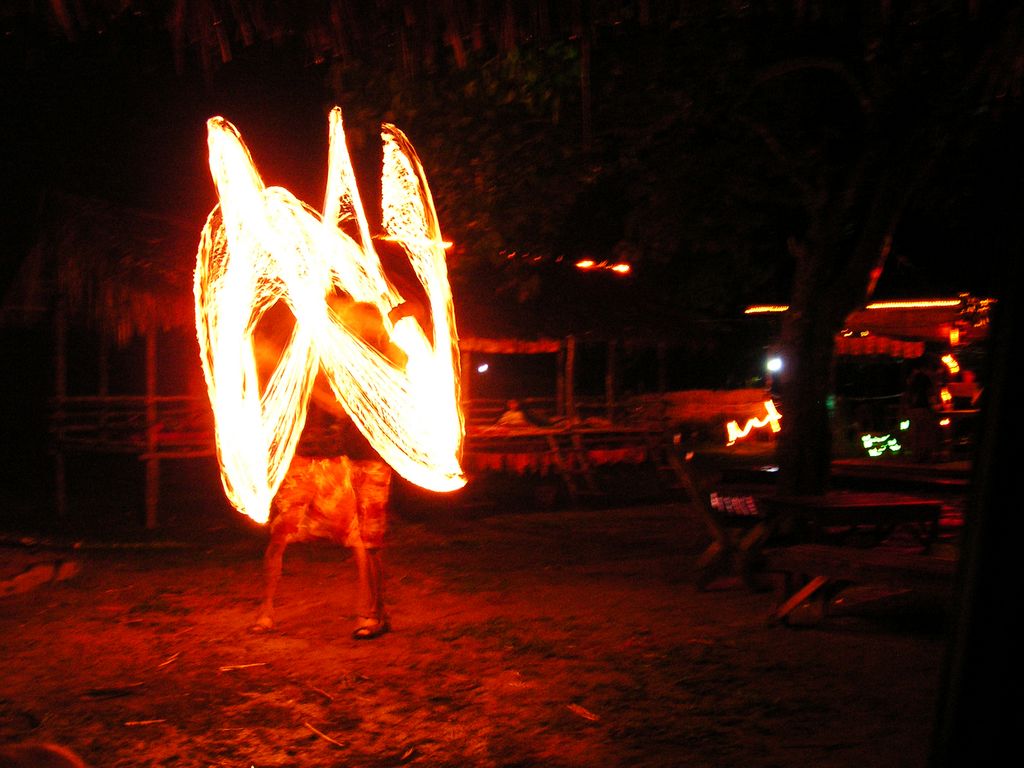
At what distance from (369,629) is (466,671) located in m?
1.00

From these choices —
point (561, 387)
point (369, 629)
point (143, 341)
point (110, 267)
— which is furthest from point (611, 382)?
point (369, 629)

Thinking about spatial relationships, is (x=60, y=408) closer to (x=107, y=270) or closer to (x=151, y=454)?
(x=151, y=454)

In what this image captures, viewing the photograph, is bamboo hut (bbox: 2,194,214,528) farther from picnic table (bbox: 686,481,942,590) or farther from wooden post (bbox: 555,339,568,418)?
picnic table (bbox: 686,481,942,590)

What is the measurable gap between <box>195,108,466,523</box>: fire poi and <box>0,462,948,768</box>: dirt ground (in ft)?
3.70

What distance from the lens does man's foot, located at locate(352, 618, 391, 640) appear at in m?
6.71

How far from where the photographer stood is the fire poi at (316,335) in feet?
23.1

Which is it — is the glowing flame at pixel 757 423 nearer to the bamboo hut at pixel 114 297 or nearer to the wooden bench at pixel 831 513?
the bamboo hut at pixel 114 297

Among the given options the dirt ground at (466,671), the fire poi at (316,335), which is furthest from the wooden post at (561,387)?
the fire poi at (316,335)

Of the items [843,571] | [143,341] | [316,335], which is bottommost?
[843,571]

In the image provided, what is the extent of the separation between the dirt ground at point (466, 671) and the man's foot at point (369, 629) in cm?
10

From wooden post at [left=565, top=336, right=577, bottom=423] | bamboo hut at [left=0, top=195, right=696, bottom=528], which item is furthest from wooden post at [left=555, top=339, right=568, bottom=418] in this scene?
bamboo hut at [left=0, top=195, right=696, bottom=528]

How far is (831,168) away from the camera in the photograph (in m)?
9.09

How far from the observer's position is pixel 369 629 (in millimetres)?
6723

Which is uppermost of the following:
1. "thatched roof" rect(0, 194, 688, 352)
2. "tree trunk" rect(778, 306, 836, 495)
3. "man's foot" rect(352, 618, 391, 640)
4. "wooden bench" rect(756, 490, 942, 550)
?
"thatched roof" rect(0, 194, 688, 352)
